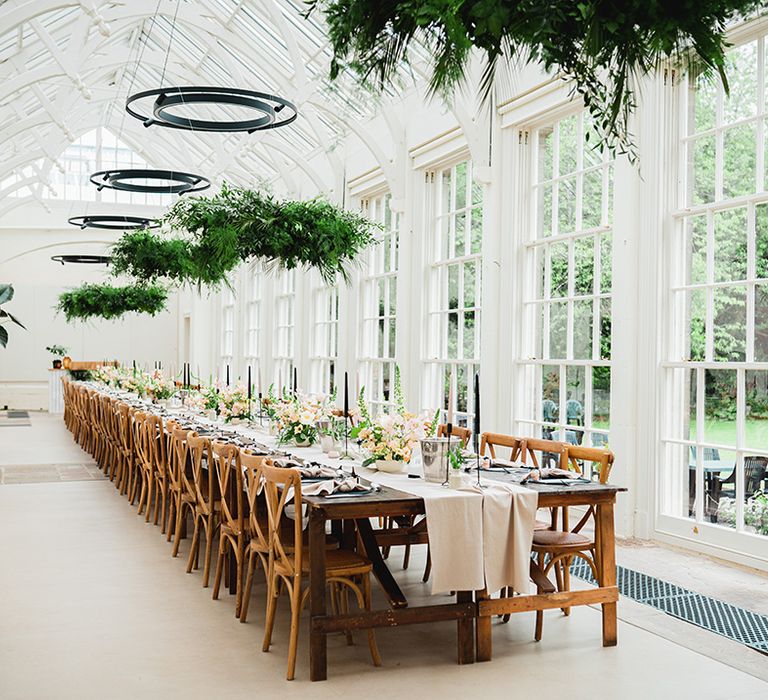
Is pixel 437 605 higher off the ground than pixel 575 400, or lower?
lower

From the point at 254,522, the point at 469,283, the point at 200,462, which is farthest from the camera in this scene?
the point at 469,283

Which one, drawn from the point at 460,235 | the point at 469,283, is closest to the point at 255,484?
the point at 469,283

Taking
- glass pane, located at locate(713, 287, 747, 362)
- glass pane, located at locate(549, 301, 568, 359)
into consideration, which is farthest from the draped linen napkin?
glass pane, located at locate(549, 301, 568, 359)

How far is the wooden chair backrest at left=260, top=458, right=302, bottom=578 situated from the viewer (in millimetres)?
3781

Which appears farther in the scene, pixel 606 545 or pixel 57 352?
pixel 57 352

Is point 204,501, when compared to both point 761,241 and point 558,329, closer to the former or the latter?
point 558,329

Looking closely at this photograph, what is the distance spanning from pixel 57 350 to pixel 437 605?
18920mm

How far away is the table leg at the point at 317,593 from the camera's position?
3671 mm

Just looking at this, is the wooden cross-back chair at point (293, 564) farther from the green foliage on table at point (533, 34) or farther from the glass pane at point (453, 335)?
the glass pane at point (453, 335)

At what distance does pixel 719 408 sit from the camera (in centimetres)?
599

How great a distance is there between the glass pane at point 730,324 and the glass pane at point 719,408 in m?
0.12

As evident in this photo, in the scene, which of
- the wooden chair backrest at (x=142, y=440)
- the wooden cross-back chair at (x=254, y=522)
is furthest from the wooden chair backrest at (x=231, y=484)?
the wooden chair backrest at (x=142, y=440)

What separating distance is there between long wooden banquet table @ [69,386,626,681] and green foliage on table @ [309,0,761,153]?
2.13 metres

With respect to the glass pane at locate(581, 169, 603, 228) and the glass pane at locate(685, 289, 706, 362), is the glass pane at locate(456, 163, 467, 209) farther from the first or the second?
the glass pane at locate(685, 289, 706, 362)
